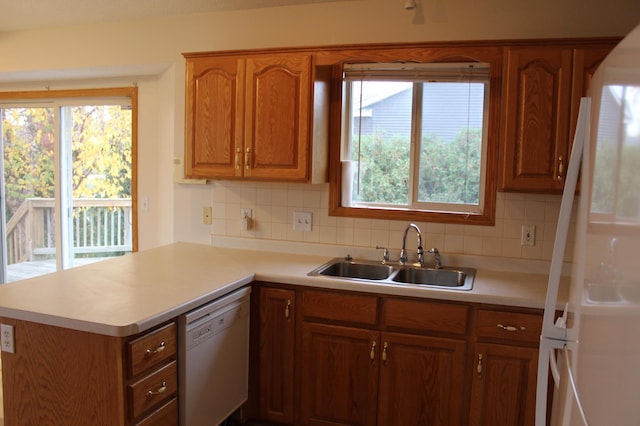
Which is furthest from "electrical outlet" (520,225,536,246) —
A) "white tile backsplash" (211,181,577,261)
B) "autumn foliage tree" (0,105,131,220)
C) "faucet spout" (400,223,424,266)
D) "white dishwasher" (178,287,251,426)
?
"autumn foliage tree" (0,105,131,220)

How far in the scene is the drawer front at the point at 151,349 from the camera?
6.23ft

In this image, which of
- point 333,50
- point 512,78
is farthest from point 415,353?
point 333,50

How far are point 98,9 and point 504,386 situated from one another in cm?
324

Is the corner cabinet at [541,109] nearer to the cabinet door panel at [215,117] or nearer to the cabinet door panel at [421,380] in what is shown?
the cabinet door panel at [421,380]

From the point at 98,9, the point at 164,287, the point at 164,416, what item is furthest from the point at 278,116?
the point at 164,416

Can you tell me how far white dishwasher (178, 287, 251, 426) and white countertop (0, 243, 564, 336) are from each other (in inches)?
3.2

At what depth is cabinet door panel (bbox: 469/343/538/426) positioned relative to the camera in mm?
2361

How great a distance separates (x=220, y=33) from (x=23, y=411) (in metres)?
2.36

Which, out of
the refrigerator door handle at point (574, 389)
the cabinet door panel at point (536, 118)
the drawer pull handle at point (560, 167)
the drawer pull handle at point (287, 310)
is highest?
the cabinet door panel at point (536, 118)

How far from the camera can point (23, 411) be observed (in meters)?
2.03

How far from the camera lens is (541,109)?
253 cm

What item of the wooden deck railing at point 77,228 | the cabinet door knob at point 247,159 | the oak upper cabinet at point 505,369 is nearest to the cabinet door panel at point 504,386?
the oak upper cabinet at point 505,369

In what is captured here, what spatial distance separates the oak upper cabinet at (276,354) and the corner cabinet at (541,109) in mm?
1257

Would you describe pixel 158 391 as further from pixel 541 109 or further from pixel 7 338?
pixel 541 109
